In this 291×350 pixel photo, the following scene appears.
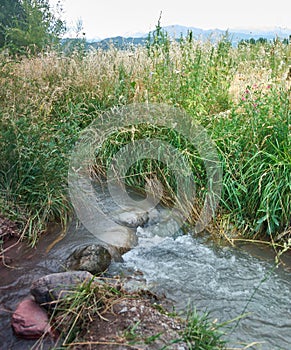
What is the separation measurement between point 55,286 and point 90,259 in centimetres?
65

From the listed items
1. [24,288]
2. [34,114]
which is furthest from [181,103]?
[24,288]

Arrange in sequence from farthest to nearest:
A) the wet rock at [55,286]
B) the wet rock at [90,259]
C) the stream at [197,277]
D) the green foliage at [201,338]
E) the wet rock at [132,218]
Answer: the wet rock at [132,218]
the wet rock at [90,259]
the stream at [197,277]
the wet rock at [55,286]
the green foliage at [201,338]

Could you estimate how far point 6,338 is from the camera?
7.87 ft

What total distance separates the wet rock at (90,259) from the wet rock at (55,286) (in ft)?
1.64

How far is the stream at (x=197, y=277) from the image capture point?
8.61ft

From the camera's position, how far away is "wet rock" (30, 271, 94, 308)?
8.16 feet

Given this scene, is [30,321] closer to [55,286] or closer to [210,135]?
[55,286]

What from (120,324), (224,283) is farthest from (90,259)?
(224,283)

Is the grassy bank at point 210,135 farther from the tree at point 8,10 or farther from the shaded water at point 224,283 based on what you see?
the tree at point 8,10

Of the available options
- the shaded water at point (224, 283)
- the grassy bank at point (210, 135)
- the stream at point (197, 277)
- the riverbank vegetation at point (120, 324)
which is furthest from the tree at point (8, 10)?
the riverbank vegetation at point (120, 324)

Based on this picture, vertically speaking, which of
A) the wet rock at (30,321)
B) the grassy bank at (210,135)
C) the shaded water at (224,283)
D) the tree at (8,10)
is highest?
the tree at (8,10)

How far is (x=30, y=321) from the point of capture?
7.98 ft

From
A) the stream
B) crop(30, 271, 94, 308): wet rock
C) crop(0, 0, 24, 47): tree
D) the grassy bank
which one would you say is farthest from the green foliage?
crop(0, 0, 24, 47): tree

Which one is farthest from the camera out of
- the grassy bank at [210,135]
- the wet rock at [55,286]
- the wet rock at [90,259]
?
the grassy bank at [210,135]
